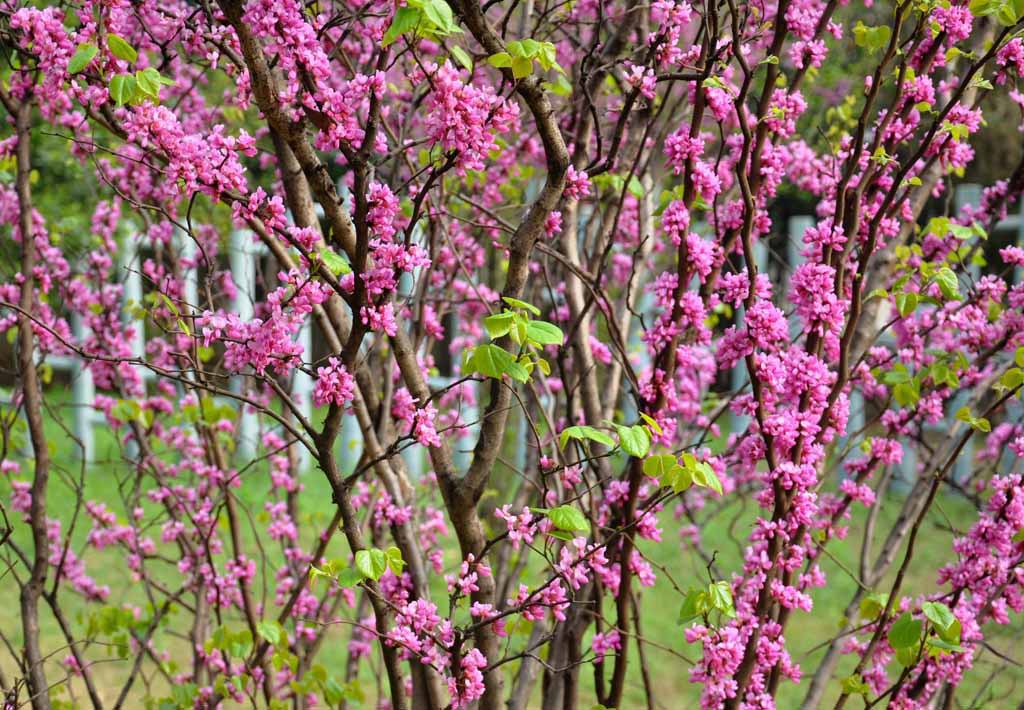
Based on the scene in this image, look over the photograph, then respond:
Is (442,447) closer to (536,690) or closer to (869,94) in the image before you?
(869,94)

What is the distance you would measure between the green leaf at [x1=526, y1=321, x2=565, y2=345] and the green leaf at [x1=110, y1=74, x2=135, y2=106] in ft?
2.29

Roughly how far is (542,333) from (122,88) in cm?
74

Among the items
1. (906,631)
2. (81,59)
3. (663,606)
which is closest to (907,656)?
(906,631)

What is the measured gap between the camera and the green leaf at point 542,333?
1.54 meters

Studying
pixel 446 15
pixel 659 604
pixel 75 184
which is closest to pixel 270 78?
pixel 446 15

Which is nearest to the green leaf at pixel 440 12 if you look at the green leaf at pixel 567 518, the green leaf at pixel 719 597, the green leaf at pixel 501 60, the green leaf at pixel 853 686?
the green leaf at pixel 501 60

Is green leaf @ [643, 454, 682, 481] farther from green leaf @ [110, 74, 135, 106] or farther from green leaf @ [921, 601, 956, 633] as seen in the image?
green leaf @ [110, 74, 135, 106]

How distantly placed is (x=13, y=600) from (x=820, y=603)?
436cm

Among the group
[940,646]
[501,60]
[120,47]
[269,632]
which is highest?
[120,47]

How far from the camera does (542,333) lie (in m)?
1.55

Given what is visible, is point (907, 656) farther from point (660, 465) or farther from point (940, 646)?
point (660, 465)

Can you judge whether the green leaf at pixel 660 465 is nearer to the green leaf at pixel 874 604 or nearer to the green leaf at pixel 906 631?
the green leaf at pixel 906 631

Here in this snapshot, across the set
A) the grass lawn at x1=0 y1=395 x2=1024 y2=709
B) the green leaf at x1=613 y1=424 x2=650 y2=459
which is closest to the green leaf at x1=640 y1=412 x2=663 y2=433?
the green leaf at x1=613 y1=424 x2=650 y2=459

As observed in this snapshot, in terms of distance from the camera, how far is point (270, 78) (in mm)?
1604
